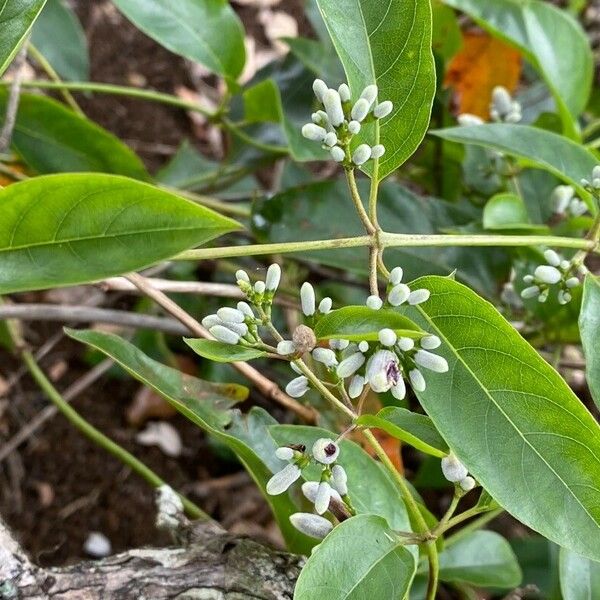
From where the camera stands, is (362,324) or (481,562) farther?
(481,562)

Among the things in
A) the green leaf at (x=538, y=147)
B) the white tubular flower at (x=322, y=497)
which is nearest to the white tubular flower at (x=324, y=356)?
the white tubular flower at (x=322, y=497)

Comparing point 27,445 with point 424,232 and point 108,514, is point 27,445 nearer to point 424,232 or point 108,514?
point 108,514

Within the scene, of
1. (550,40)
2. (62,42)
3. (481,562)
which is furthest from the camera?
(62,42)

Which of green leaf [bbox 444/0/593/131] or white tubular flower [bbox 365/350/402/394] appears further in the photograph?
green leaf [bbox 444/0/593/131]

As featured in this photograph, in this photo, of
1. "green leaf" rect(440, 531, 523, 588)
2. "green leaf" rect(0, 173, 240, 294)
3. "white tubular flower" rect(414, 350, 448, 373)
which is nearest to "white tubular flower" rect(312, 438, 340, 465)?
"white tubular flower" rect(414, 350, 448, 373)

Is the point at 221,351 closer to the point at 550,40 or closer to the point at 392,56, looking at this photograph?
the point at 392,56

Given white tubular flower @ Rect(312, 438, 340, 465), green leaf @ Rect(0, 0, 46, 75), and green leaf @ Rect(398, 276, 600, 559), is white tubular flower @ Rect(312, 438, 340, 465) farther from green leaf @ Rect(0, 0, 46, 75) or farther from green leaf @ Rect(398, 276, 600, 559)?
green leaf @ Rect(0, 0, 46, 75)

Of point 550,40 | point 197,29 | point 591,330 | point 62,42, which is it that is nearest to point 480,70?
point 550,40
